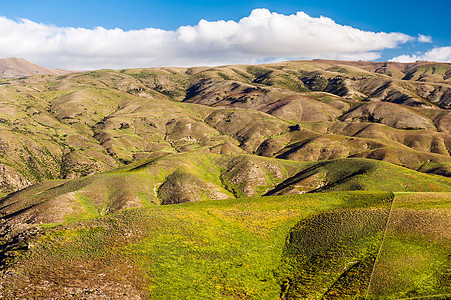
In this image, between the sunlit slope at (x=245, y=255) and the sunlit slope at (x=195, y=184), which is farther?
the sunlit slope at (x=195, y=184)

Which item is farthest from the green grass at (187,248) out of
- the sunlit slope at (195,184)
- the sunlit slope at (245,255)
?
the sunlit slope at (195,184)

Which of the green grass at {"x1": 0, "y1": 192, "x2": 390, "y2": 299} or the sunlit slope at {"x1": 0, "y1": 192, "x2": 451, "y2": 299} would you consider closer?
the sunlit slope at {"x1": 0, "y1": 192, "x2": 451, "y2": 299}

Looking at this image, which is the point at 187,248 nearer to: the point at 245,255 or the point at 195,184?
the point at 245,255

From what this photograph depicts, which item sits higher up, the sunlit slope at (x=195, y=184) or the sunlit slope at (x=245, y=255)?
the sunlit slope at (x=245, y=255)

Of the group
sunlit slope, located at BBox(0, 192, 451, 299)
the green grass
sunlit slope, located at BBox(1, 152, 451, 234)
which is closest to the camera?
sunlit slope, located at BBox(0, 192, 451, 299)

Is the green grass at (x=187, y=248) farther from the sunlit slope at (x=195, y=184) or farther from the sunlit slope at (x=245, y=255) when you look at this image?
the sunlit slope at (x=195, y=184)

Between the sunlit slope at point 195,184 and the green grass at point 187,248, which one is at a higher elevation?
the green grass at point 187,248

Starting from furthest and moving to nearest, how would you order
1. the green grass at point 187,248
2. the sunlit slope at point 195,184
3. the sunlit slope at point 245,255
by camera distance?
the sunlit slope at point 195,184 < the green grass at point 187,248 < the sunlit slope at point 245,255

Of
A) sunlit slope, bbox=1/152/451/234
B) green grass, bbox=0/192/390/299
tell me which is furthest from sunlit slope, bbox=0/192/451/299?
sunlit slope, bbox=1/152/451/234

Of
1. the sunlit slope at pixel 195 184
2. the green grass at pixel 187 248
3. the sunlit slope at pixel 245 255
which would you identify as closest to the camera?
the sunlit slope at pixel 245 255

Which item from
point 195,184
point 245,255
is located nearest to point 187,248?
point 245,255

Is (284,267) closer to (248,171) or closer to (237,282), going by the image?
(237,282)

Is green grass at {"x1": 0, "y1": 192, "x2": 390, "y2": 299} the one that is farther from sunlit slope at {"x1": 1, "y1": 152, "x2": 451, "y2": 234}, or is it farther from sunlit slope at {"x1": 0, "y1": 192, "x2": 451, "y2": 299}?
sunlit slope at {"x1": 1, "y1": 152, "x2": 451, "y2": 234}
